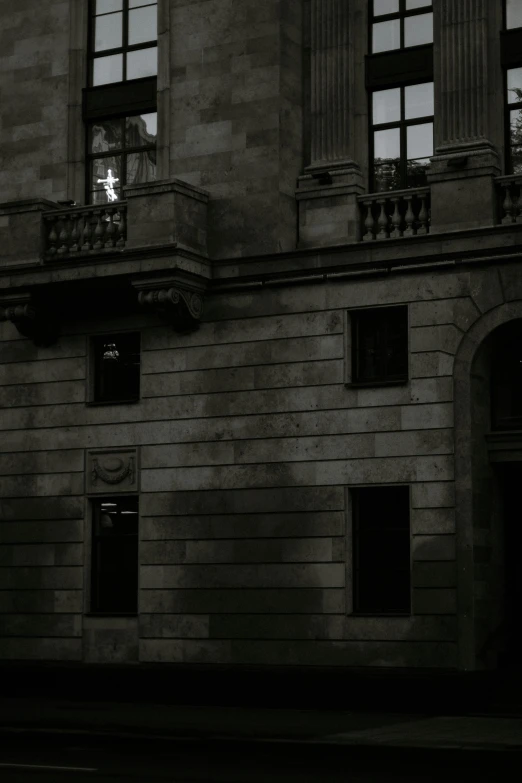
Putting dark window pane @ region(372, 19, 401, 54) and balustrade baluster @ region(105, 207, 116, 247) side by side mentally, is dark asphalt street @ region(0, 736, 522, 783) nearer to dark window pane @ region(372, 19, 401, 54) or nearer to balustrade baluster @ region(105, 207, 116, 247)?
balustrade baluster @ region(105, 207, 116, 247)

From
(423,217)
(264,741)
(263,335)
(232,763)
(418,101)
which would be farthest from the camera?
(263,335)

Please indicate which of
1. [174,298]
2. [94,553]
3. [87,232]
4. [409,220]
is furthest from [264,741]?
[87,232]

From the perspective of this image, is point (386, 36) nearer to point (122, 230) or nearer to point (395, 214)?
point (395, 214)

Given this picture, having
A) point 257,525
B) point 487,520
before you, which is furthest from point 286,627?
point 487,520

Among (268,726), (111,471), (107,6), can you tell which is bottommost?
(268,726)

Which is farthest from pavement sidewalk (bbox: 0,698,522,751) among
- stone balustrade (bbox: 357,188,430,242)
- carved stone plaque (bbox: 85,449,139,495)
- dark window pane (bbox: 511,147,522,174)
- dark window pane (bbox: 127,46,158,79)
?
dark window pane (bbox: 127,46,158,79)

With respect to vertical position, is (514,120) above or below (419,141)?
above

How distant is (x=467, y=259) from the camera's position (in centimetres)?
2534

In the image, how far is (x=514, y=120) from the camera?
2617cm

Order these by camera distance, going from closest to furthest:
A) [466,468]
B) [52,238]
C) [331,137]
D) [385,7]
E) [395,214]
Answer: [466,468]
[395,214]
[331,137]
[385,7]
[52,238]

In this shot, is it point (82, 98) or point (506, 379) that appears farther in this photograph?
point (82, 98)

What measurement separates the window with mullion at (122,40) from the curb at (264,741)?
14.1 meters

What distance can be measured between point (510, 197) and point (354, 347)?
3.88 meters

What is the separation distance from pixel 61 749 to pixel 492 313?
10918mm
